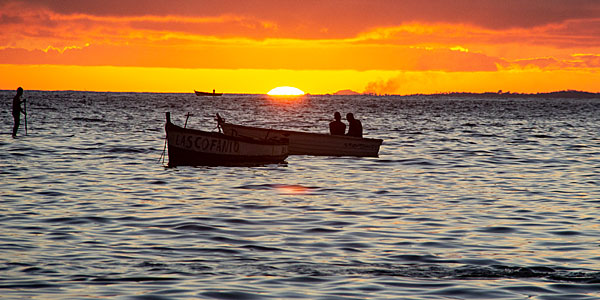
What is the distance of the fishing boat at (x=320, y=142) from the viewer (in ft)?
103

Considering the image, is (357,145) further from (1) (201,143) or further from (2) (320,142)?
(1) (201,143)

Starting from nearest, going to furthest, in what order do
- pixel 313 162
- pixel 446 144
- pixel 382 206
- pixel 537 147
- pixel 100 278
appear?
pixel 100 278 < pixel 382 206 < pixel 313 162 < pixel 537 147 < pixel 446 144

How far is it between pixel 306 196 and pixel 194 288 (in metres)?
9.60

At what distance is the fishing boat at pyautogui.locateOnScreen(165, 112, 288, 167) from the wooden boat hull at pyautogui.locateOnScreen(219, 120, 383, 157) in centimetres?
318

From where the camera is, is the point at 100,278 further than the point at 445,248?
No

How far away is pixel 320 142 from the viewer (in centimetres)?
3152

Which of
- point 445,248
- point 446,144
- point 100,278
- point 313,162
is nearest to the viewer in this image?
point 100,278

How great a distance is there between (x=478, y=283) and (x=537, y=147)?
1200 inches

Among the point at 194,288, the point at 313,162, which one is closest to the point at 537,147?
the point at 313,162

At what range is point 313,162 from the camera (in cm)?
2953

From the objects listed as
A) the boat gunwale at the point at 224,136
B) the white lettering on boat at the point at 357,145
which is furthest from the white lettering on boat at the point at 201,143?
the white lettering on boat at the point at 357,145

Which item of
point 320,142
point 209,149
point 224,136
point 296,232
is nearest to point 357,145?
point 320,142

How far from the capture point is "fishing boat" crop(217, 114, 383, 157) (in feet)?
103

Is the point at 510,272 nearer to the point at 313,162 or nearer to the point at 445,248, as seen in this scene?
the point at 445,248
